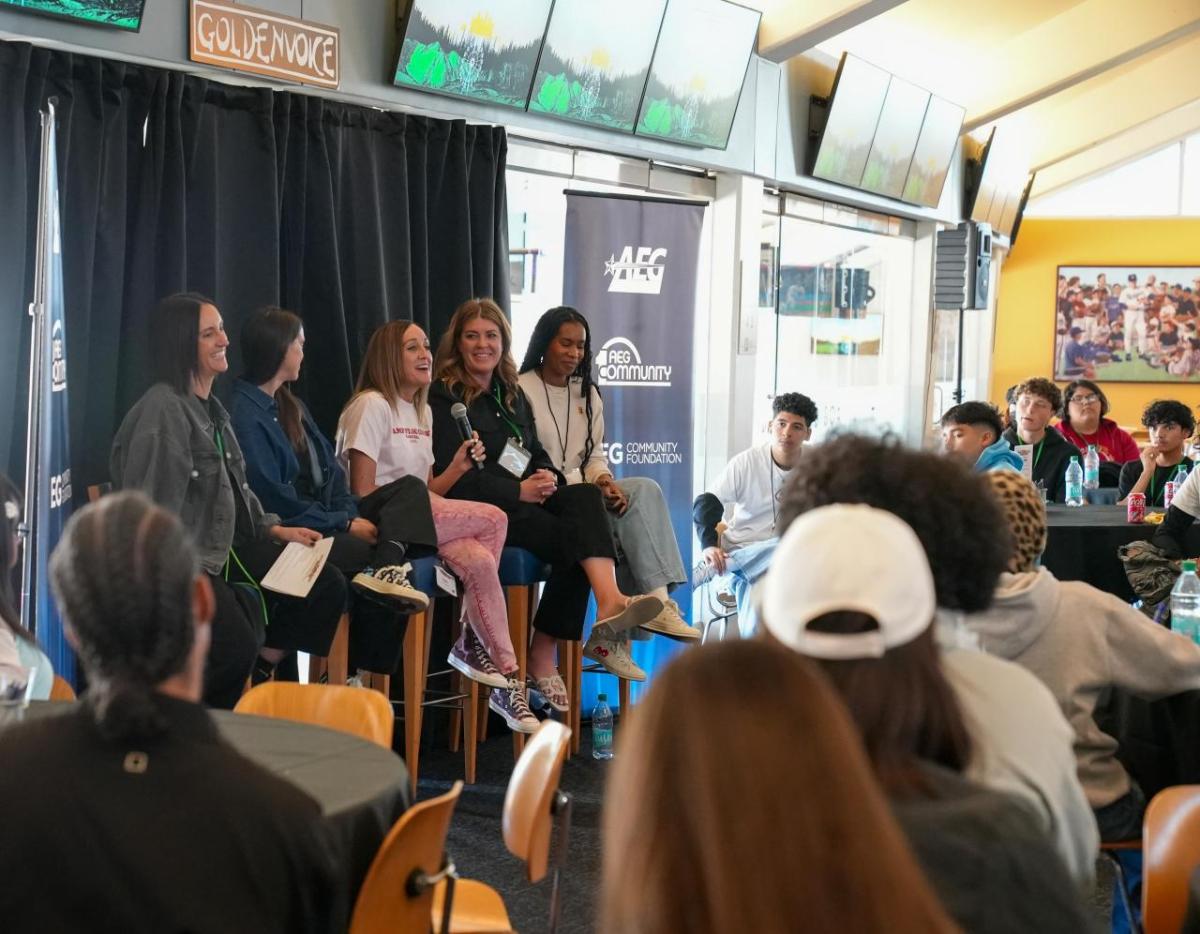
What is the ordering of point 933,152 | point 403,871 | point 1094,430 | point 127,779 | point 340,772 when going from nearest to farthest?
point 127,779
point 403,871
point 340,772
point 1094,430
point 933,152

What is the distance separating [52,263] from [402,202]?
1613mm

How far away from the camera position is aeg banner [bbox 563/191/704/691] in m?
5.59

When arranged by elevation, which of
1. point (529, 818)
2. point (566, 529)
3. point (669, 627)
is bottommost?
point (669, 627)

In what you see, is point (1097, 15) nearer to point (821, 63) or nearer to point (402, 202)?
point (821, 63)

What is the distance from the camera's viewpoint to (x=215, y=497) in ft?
11.8

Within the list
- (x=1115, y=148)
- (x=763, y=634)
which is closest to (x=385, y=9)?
(x=763, y=634)

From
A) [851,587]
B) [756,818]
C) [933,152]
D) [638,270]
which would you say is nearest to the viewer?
[756,818]

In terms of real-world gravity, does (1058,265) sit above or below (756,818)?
above

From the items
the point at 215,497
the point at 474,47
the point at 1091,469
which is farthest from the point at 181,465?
the point at 1091,469

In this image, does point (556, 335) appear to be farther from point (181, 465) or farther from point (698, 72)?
point (698, 72)

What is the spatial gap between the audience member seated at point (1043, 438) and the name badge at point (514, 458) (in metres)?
2.69

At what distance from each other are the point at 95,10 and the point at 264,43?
0.61 meters

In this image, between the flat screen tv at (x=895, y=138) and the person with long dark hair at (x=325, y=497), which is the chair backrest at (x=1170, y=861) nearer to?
the person with long dark hair at (x=325, y=497)

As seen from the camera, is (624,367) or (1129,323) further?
(1129,323)
